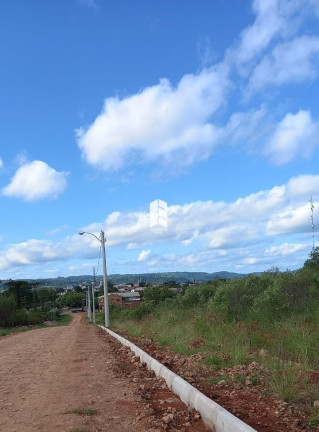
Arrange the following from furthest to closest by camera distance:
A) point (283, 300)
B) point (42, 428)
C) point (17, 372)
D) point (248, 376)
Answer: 1. point (283, 300)
2. point (17, 372)
3. point (248, 376)
4. point (42, 428)

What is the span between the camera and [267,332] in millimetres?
11188

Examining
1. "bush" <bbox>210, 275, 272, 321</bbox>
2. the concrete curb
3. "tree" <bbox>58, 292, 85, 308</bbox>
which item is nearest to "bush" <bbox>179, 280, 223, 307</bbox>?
"bush" <bbox>210, 275, 272, 321</bbox>

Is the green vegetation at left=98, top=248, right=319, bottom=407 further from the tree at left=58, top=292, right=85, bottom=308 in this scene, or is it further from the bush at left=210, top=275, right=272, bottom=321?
the tree at left=58, top=292, right=85, bottom=308

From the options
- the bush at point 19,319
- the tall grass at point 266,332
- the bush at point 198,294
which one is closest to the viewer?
the tall grass at point 266,332

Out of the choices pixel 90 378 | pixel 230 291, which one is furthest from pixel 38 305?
pixel 90 378

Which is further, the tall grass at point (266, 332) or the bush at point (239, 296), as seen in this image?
the bush at point (239, 296)

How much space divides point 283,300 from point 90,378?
9037 millimetres

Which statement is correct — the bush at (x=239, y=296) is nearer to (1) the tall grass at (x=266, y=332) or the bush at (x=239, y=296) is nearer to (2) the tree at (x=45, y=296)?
(1) the tall grass at (x=266, y=332)

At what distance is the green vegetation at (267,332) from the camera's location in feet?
21.8

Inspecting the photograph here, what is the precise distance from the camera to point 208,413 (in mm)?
5262

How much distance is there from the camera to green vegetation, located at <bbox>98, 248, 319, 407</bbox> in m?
6.64

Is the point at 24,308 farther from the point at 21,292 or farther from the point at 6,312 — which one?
the point at 6,312

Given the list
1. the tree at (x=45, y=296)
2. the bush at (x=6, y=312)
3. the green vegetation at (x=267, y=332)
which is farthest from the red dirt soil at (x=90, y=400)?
the tree at (x=45, y=296)

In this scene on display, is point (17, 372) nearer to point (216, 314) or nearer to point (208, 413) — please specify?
point (208, 413)
